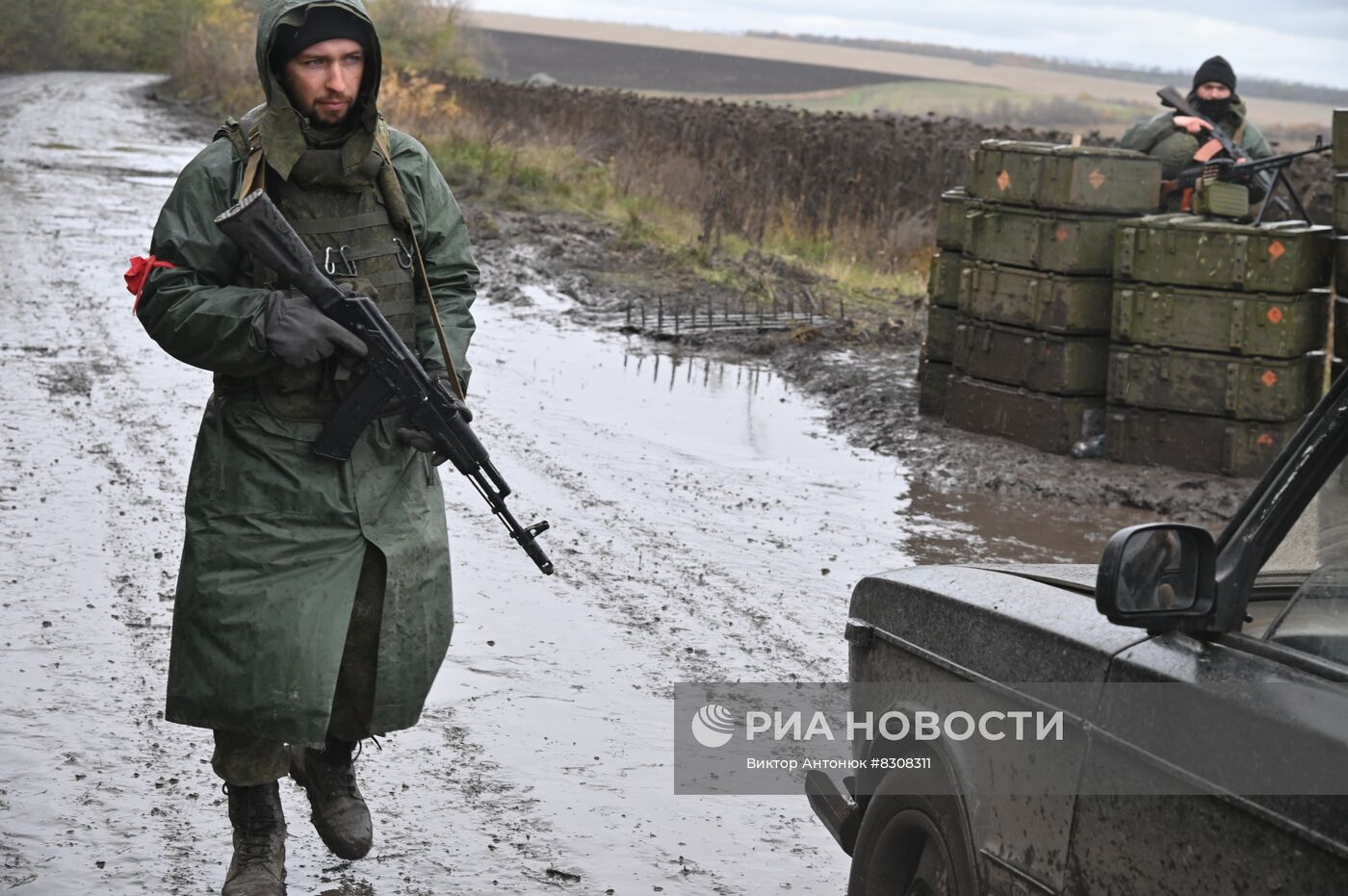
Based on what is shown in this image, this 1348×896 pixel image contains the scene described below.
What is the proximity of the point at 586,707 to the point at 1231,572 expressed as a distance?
10.8 ft

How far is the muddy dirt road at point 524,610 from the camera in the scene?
173 inches

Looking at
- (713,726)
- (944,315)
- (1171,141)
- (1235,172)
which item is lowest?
(713,726)

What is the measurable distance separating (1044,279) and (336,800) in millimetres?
7085

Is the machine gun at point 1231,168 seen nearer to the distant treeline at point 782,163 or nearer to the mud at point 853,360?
the mud at point 853,360

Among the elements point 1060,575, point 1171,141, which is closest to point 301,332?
point 1060,575

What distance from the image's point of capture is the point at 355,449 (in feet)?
13.0

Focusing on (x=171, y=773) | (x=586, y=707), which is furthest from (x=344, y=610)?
(x=586, y=707)

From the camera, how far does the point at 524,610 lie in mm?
6605

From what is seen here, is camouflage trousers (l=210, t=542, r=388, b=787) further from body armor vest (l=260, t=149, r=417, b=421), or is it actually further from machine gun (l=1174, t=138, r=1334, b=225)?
machine gun (l=1174, t=138, r=1334, b=225)

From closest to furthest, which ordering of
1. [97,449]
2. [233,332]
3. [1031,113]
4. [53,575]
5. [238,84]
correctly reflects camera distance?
[233,332] → [53,575] → [97,449] → [238,84] → [1031,113]

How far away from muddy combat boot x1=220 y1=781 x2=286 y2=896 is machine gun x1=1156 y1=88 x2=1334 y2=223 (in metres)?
7.74

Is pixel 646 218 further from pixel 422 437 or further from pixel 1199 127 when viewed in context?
pixel 422 437

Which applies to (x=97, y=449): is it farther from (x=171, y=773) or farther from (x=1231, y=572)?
(x=1231, y=572)

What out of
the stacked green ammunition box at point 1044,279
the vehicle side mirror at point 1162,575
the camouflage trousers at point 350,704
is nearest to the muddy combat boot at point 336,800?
the camouflage trousers at point 350,704
